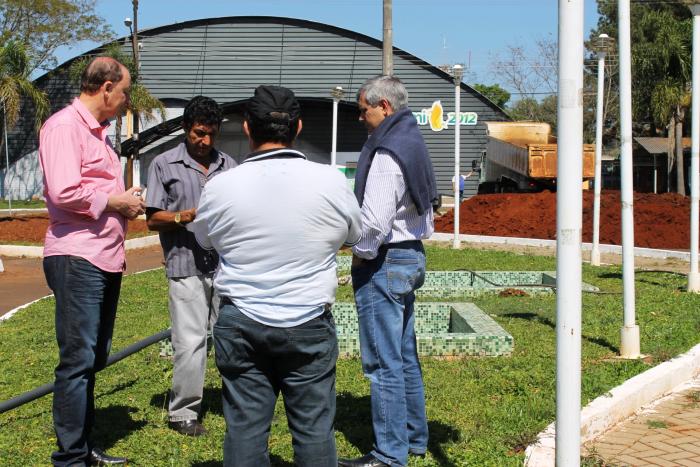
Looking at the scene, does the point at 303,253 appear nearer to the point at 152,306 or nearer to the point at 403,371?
the point at 403,371

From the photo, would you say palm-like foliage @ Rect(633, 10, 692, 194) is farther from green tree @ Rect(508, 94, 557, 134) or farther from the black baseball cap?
the black baseball cap

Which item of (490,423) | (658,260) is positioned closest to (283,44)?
(658,260)

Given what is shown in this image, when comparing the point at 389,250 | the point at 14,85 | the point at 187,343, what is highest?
the point at 14,85

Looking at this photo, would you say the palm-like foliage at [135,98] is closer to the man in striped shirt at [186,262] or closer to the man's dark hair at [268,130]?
the man in striped shirt at [186,262]

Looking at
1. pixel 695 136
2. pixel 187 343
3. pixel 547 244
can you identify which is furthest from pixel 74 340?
pixel 547 244

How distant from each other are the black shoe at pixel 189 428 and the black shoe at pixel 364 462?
39.5 inches

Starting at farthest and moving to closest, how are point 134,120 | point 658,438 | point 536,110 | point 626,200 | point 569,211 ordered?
point 536,110 → point 134,120 → point 626,200 → point 658,438 → point 569,211

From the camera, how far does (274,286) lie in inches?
131

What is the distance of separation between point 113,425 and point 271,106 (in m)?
2.81

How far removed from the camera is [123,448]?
5.02 m

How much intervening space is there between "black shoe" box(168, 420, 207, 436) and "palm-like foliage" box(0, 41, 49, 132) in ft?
101

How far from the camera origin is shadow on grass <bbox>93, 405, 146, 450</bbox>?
516 centimetres

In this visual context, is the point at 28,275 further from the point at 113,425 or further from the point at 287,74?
the point at 287,74

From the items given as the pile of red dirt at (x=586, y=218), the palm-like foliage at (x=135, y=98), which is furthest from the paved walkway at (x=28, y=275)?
the palm-like foliage at (x=135, y=98)
